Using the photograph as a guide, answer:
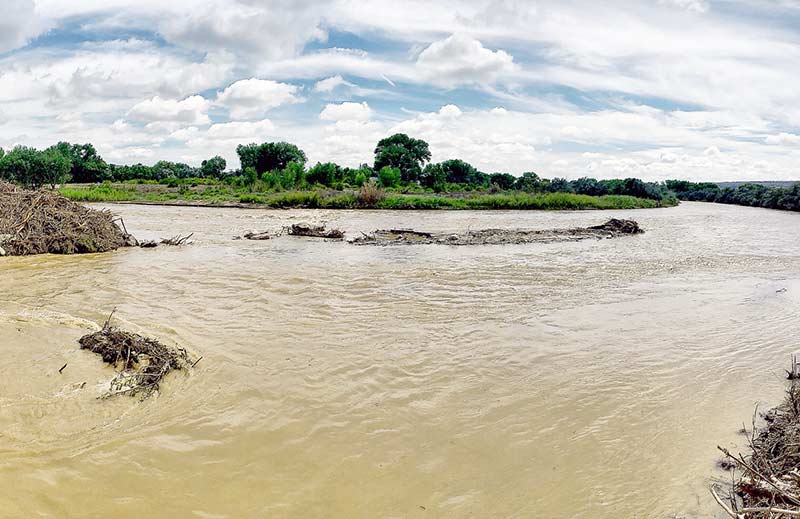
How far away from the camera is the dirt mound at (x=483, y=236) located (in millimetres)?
17797

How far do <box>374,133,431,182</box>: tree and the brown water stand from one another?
186 ft

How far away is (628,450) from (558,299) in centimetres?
561

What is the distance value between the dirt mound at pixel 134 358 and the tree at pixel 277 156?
6287 centimetres

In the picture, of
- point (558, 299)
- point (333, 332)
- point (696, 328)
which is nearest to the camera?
point (333, 332)

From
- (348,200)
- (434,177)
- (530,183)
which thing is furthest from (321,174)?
(530,183)

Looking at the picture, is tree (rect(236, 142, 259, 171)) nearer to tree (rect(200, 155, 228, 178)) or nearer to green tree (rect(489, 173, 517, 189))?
tree (rect(200, 155, 228, 178))

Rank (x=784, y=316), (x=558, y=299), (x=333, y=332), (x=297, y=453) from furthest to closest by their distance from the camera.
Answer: (x=558, y=299)
(x=784, y=316)
(x=333, y=332)
(x=297, y=453)

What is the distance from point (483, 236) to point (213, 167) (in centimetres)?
6949

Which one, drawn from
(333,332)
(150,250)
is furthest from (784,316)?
(150,250)

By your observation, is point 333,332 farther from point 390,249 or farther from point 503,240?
point 503,240

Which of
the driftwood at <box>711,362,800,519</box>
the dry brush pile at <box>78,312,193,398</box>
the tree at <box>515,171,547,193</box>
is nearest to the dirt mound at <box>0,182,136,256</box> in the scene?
the dry brush pile at <box>78,312,193,398</box>

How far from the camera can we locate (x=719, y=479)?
3.93 m

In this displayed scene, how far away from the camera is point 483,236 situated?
19.4 meters

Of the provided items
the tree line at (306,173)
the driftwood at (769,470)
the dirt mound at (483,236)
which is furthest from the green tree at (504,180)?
the driftwood at (769,470)
